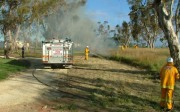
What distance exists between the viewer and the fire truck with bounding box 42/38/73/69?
32.5 metres

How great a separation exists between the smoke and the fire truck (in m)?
19.7

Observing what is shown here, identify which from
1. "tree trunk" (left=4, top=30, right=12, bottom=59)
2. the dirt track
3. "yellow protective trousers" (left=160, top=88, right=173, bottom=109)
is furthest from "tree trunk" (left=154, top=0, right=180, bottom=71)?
"tree trunk" (left=4, top=30, right=12, bottom=59)

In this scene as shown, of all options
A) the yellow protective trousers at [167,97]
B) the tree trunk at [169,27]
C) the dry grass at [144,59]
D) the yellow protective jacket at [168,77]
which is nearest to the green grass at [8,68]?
the tree trunk at [169,27]

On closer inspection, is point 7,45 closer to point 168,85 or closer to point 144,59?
point 144,59

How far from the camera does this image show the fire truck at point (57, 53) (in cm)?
3247

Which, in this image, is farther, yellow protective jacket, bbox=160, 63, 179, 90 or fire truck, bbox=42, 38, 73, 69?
fire truck, bbox=42, 38, 73, 69

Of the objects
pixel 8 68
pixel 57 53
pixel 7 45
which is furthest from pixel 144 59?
pixel 7 45

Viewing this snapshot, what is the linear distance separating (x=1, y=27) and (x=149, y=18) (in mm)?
28870

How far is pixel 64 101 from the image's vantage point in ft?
52.1

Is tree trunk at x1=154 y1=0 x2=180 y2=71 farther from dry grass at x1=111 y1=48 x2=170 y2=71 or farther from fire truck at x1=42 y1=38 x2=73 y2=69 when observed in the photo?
fire truck at x1=42 y1=38 x2=73 y2=69

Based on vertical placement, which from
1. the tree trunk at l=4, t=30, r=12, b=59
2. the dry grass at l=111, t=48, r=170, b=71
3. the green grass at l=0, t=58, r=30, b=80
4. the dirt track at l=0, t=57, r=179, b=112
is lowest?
the dirt track at l=0, t=57, r=179, b=112

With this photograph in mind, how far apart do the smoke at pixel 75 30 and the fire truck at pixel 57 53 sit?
19733mm

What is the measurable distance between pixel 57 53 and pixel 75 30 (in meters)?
39.6

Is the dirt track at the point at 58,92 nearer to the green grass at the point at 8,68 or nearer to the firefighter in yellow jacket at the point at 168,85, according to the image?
the firefighter in yellow jacket at the point at 168,85
